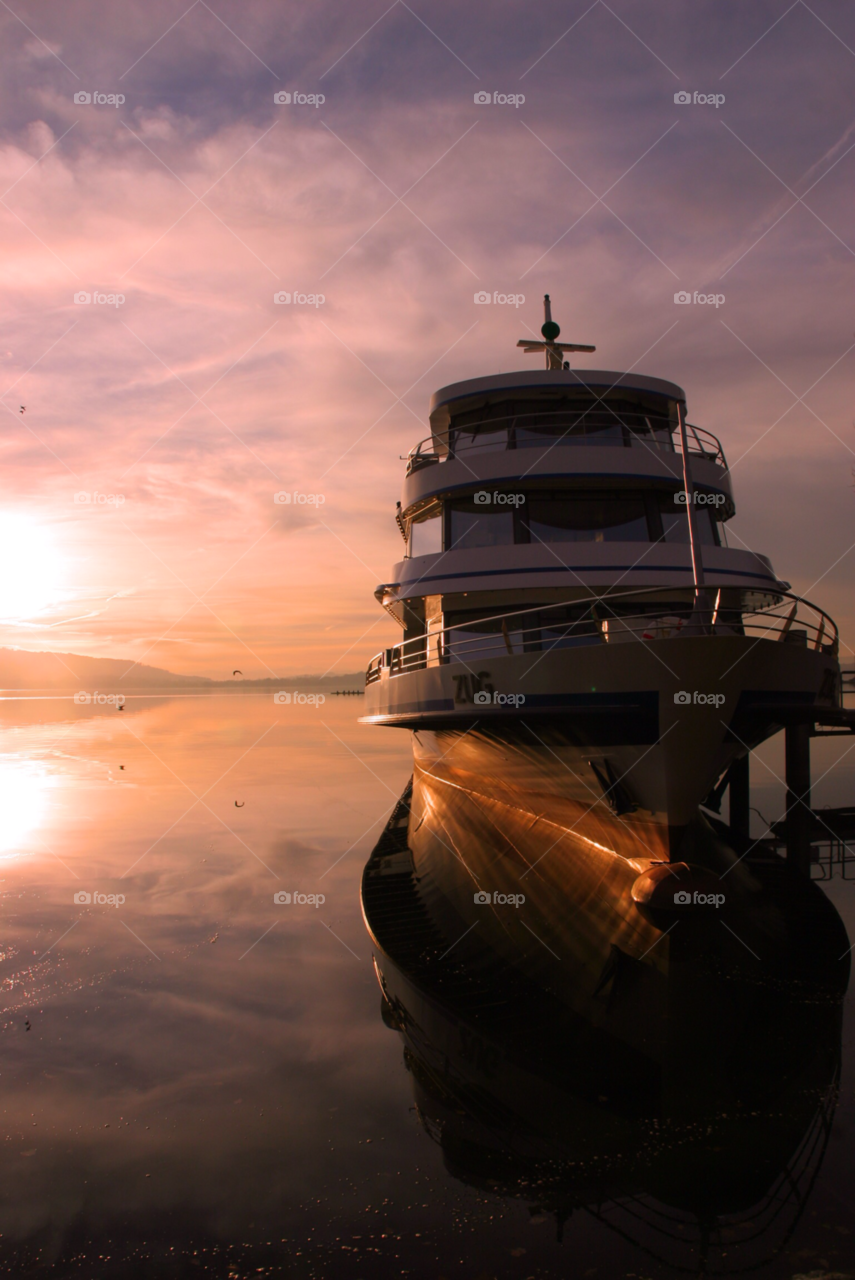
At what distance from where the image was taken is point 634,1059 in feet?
24.2

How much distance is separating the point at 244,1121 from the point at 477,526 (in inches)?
446

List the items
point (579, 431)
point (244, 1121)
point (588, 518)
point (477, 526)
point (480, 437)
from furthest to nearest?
1. point (480, 437)
2. point (579, 431)
3. point (477, 526)
4. point (588, 518)
5. point (244, 1121)

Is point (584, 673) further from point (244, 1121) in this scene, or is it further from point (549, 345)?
point (549, 345)

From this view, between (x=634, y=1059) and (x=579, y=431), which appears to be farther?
(x=579, y=431)

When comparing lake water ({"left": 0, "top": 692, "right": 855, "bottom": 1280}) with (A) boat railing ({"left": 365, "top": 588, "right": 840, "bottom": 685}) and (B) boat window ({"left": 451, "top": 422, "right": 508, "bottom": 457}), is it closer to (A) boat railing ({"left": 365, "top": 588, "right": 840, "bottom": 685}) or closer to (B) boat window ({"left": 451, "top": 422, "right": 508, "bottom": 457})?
(A) boat railing ({"left": 365, "top": 588, "right": 840, "bottom": 685})

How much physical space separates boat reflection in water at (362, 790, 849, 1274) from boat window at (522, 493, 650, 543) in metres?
6.71

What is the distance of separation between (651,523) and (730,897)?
6.99 m

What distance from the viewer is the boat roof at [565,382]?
53.0 ft

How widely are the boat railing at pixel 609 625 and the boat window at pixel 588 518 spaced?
5.12 ft

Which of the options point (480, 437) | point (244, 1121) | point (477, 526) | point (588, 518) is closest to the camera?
point (244, 1121)

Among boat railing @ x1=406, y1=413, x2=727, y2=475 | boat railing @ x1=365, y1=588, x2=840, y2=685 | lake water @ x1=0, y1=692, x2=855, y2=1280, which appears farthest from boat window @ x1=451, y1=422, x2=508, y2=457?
lake water @ x1=0, y1=692, x2=855, y2=1280

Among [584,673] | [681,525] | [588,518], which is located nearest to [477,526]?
[588,518]

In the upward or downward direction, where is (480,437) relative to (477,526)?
upward

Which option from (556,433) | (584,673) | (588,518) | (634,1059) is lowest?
(634,1059)
